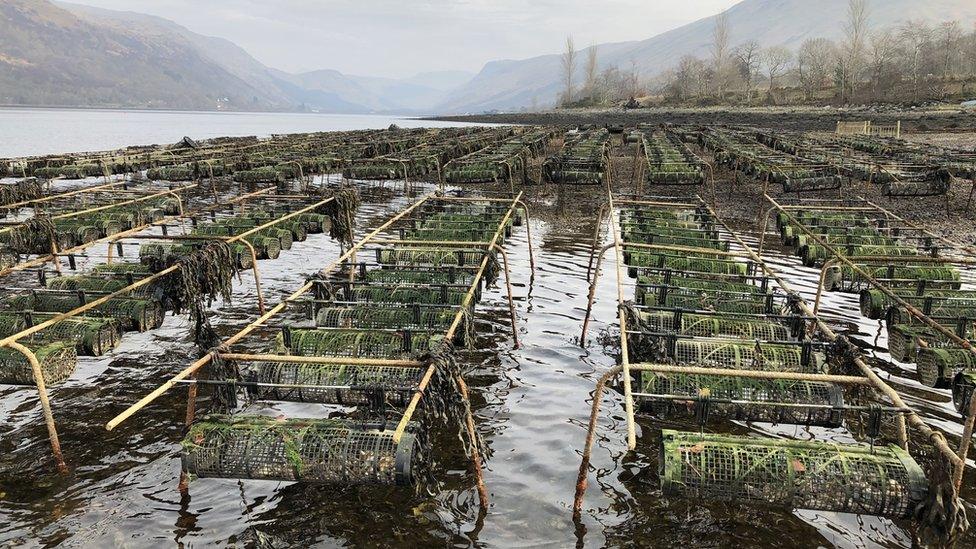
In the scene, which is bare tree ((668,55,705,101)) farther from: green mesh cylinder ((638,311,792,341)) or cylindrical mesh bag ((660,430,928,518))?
cylindrical mesh bag ((660,430,928,518))

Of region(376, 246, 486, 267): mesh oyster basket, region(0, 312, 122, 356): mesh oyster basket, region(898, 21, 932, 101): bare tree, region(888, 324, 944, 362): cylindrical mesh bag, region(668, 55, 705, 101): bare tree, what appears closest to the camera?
region(888, 324, 944, 362): cylindrical mesh bag

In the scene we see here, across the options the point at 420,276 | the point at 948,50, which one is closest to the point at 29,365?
the point at 420,276

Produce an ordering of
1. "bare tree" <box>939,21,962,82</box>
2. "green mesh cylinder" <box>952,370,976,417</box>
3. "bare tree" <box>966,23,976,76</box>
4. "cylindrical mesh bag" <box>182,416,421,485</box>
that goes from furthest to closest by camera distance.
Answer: "bare tree" <box>966,23,976,76</box> < "bare tree" <box>939,21,962,82</box> < "green mesh cylinder" <box>952,370,976,417</box> < "cylindrical mesh bag" <box>182,416,421,485</box>

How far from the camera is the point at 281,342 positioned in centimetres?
978

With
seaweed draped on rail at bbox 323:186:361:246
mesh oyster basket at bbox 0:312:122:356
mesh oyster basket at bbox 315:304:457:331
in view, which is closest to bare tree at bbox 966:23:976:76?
seaweed draped on rail at bbox 323:186:361:246

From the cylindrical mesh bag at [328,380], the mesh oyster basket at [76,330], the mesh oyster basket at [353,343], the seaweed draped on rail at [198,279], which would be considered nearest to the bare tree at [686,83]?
the seaweed draped on rail at [198,279]

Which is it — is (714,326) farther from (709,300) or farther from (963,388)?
(963,388)

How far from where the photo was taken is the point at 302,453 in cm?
690

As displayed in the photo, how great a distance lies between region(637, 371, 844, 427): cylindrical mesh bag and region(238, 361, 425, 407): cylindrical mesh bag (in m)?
3.71

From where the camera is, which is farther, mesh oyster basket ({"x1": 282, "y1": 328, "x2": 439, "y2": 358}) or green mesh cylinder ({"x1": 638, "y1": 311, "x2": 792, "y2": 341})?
green mesh cylinder ({"x1": 638, "y1": 311, "x2": 792, "y2": 341})

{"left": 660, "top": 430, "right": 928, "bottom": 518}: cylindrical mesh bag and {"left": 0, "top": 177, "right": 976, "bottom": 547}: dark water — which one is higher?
{"left": 660, "top": 430, "right": 928, "bottom": 518}: cylindrical mesh bag

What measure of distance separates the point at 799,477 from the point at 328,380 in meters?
6.71

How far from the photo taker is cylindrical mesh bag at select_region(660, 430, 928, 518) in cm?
634

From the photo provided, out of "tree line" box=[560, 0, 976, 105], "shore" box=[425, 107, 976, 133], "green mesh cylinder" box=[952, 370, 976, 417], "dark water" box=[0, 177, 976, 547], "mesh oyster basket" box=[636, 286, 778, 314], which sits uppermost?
"tree line" box=[560, 0, 976, 105]
